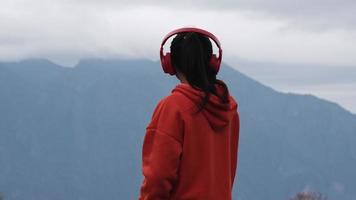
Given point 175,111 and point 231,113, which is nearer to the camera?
Answer: point 175,111

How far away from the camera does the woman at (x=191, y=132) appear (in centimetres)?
407

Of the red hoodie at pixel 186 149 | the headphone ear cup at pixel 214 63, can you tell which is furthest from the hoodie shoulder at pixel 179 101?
the headphone ear cup at pixel 214 63

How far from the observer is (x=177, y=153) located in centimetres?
408

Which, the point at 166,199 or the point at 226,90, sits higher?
the point at 226,90

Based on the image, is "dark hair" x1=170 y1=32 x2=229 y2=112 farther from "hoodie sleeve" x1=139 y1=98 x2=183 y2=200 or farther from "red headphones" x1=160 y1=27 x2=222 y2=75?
"hoodie sleeve" x1=139 y1=98 x2=183 y2=200

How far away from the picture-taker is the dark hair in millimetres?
4234

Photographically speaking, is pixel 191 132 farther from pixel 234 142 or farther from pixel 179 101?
pixel 234 142

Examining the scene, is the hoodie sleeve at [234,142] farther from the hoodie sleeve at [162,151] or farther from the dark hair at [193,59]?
the hoodie sleeve at [162,151]

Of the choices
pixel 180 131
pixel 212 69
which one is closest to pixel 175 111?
pixel 180 131

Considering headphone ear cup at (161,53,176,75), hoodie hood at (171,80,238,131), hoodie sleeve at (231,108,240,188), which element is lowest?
hoodie sleeve at (231,108,240,188)

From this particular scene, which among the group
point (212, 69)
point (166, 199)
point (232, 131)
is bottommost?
point (166, 199)

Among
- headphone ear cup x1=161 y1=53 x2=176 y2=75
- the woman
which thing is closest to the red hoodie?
the woman

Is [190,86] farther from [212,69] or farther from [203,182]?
[203,182]

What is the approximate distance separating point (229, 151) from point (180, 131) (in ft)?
1.42
